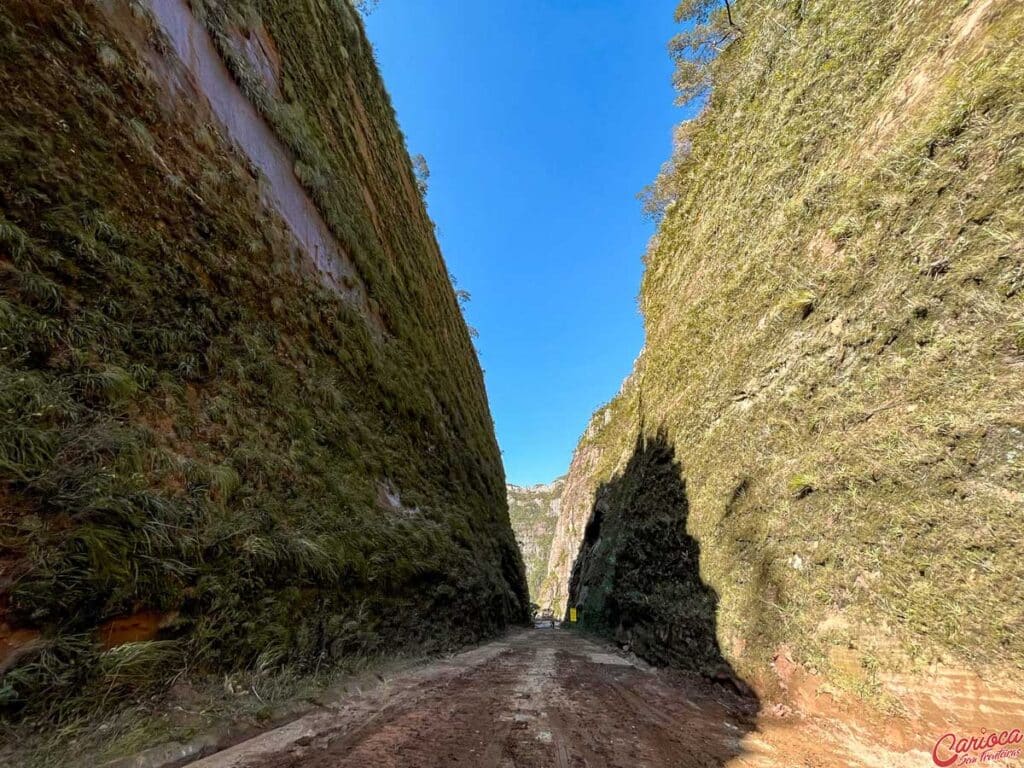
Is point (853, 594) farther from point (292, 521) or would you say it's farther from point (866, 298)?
point (292, 521)

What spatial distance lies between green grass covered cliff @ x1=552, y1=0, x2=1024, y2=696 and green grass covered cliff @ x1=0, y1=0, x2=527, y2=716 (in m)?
5.72

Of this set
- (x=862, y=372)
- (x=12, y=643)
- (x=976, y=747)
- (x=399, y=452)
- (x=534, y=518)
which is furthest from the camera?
(x=534, y=518)

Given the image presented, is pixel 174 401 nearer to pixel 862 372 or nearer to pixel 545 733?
pixel 545 733

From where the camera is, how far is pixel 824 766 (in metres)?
3.15

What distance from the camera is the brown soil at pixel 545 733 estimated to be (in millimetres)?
2988

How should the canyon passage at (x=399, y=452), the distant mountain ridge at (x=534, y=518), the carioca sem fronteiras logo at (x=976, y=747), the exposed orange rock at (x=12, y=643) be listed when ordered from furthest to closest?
the distant mountain ridge at (x=534, y=518), the canyon passage at (x=399, y=452), the carioca sem fronteiras logo at (x=976, y=747), the exposed orange rock at (x=12, y=643)

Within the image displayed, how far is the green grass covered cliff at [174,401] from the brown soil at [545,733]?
974 mm

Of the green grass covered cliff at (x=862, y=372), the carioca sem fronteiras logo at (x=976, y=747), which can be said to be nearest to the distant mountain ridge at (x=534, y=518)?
the green grass covered cliff at (x=862, y=372)

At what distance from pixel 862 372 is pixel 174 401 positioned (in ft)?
26.2

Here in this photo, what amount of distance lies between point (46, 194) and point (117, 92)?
202 cm

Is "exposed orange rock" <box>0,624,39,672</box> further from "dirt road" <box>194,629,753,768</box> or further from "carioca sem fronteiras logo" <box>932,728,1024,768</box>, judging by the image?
"carioca sem fronteiras logo" <box>932,728,1024,768</box>

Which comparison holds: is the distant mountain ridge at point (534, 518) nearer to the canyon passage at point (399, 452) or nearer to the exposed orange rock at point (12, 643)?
the canyon passage at point (399, 452)

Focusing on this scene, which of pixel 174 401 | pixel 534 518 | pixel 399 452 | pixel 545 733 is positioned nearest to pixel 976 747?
pixel 545 733

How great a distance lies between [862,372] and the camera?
4461mm
